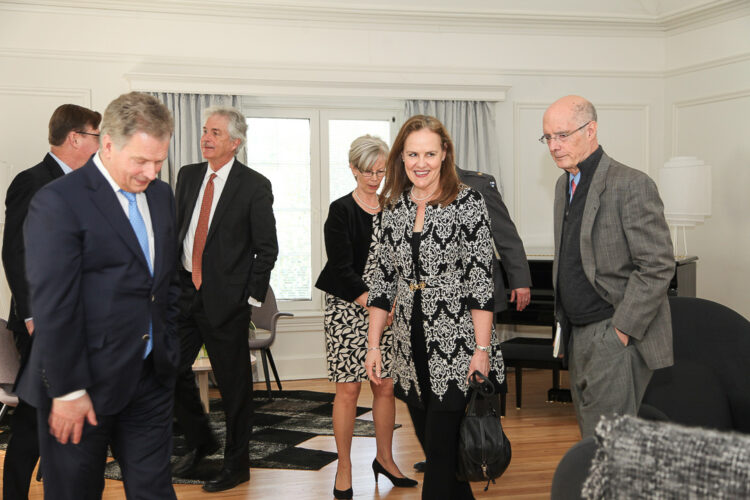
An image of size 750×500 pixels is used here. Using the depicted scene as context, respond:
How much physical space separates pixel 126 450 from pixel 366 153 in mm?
1848

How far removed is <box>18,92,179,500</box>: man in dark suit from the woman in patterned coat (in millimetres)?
926

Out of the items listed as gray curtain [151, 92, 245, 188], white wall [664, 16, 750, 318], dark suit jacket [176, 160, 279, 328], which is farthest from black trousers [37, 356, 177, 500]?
white wall [664, 16, 750, 318]

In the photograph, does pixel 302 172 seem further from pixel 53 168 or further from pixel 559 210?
pixel 559 210

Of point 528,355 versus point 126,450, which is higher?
point 126,450

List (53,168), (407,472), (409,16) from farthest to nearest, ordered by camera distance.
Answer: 1. (409,16)
2. (407,472)
3. (53,168)

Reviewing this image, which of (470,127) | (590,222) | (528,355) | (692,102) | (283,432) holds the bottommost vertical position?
(283,432)

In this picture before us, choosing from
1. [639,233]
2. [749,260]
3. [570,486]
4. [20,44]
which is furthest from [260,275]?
[749,260]

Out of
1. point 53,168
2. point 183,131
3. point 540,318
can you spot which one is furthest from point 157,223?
point 183,131

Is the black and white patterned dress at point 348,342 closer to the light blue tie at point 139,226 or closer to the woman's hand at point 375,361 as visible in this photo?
the woman's hand at point 375,361

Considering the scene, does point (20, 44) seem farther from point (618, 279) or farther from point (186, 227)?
point (618, 279)

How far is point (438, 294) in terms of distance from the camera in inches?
112

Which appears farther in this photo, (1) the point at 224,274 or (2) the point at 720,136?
(2) the point at 720,136

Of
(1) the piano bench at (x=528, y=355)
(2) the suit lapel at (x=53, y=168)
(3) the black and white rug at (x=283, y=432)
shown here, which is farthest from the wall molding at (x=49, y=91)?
(1) the piano bench at (x=528, y=355)

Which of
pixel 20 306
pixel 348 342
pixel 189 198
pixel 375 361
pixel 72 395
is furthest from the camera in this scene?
pixel 189 198
